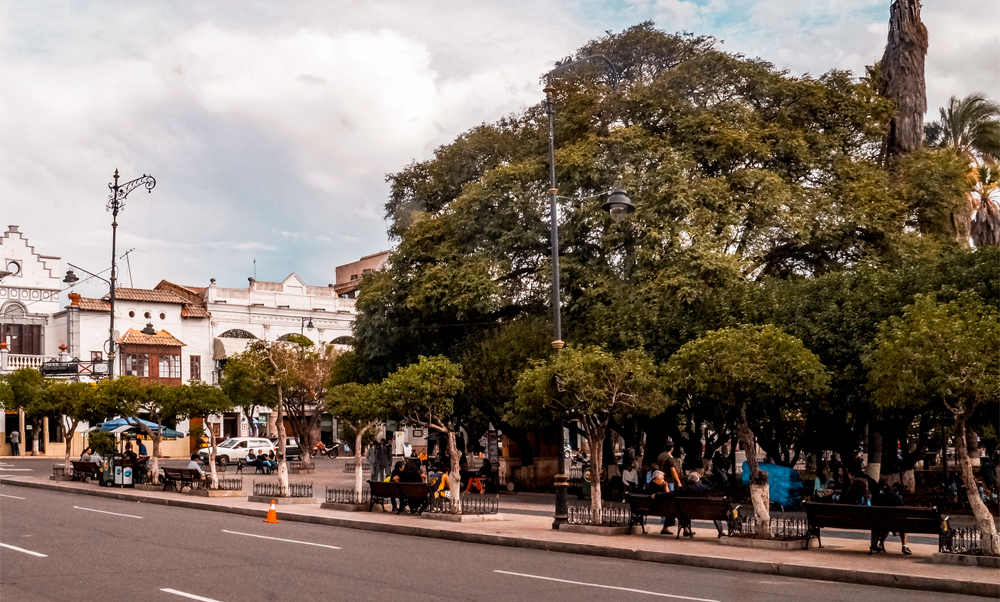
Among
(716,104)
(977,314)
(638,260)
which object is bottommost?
(977,314)

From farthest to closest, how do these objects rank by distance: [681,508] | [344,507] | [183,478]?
[183,478]
[344,507]
[681,508]

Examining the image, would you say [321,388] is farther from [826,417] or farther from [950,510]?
[950,510]

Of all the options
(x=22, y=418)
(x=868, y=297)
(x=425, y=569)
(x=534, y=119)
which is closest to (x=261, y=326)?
(x=22, y=418)

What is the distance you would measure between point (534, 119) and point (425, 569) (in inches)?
882

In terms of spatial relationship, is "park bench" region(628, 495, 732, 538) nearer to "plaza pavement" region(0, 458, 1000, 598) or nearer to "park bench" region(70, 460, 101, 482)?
"plaza pavement" region(0, 458, 1000, 598)

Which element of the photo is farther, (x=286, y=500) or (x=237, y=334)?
(x=237, y=334)

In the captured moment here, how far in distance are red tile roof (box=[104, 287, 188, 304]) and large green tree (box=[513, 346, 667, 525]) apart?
48.3 meters

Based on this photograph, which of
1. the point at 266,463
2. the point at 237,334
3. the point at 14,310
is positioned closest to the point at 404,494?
the point at 266,463

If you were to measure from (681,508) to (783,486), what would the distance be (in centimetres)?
896

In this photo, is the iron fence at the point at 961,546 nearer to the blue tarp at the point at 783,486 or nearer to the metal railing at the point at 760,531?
the metal railing at the point at 760,531

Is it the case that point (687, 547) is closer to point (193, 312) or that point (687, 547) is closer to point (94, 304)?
point (94, 304)

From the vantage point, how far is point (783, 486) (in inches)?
1027

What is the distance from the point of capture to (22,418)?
59.2 meters

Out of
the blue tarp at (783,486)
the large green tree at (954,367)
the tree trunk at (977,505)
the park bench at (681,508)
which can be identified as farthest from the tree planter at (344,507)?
the tree trunk at (977,505)
